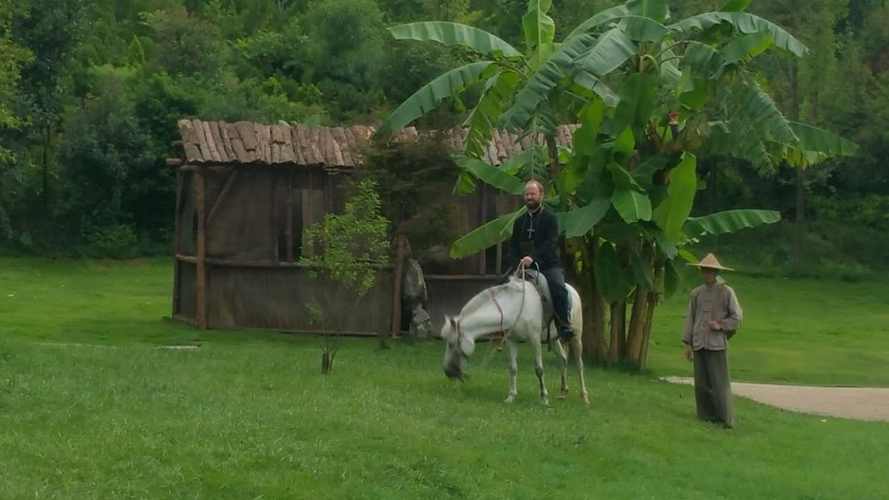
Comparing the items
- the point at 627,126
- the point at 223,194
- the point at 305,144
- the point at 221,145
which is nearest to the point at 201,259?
the point at 223,194

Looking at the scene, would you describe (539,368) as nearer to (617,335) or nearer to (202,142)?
(617,335)

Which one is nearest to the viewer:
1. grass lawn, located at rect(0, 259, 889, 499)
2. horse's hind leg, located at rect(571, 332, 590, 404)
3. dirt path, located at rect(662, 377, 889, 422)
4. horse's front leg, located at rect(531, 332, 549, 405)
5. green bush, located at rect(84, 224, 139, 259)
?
grass lawn, located at rect(0, 259, 889, 499)

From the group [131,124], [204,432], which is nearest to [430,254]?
[204,432]

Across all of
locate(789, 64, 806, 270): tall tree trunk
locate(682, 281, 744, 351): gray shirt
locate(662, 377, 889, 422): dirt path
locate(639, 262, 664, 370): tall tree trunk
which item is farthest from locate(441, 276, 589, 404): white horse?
Result: locate(789, 64, 806, 270): tall tree trunk

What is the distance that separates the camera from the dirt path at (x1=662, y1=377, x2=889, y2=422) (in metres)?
17.2

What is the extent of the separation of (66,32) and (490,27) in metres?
15.9

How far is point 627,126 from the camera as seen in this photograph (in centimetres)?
1773

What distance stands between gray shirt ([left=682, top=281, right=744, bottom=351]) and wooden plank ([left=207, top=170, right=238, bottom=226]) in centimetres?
925

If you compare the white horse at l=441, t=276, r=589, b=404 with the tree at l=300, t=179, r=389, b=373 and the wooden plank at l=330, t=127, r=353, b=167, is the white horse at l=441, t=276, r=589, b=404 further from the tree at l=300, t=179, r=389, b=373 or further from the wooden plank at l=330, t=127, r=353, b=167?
the wooden plank at l=330, t=127, r=353, b=167

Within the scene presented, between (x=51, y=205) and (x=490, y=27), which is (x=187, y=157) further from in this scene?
(x=490, y=27)

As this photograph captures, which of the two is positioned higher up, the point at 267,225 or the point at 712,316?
the point at 267,225

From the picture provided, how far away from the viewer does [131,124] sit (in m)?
36.3

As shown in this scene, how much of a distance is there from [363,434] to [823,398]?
918 cm

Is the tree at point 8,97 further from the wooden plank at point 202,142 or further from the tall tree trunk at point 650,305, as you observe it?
the tall tree trunk at point 650,305
